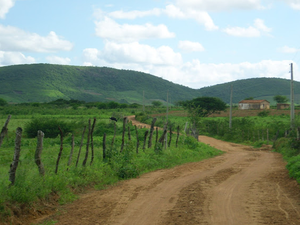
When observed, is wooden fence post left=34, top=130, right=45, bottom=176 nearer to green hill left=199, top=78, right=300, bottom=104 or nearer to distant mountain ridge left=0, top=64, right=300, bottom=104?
distant mountain ridge left=0, top=64, right=300, bottom=104

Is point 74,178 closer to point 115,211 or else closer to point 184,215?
point 115,211

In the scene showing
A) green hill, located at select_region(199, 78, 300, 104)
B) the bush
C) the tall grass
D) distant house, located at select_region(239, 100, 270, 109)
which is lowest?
the tall grass

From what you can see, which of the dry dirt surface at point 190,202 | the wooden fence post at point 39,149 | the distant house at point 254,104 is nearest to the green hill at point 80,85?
the distant house at point 254,104

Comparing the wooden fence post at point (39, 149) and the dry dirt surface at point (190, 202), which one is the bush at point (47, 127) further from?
the wooden fence post at point (39, 149)

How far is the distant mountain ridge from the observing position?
14962 centimetres

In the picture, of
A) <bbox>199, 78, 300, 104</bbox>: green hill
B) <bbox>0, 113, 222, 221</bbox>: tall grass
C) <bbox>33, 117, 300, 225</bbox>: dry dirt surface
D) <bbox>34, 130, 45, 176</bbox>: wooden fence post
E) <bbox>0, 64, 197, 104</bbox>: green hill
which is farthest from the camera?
<bbox>199, 78, 300, 104</bbox>: green hill

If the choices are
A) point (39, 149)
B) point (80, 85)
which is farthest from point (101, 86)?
point (39, 149)

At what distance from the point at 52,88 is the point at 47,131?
→ 131400 mm

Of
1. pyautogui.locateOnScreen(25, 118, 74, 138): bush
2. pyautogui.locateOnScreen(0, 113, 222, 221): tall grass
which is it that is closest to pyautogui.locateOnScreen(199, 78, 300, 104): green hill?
pyautogui.locateOnScreen(25, 118, 74, 138): bush

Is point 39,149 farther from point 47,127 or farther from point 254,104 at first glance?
point 254,104

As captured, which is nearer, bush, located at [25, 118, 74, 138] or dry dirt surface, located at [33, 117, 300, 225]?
dry dirt surface, located at [33, 117, 300, 225]

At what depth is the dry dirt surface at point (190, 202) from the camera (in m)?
7.46

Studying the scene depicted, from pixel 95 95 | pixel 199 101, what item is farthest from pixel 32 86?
pixel 199 101

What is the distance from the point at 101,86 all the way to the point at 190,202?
17291 cm
